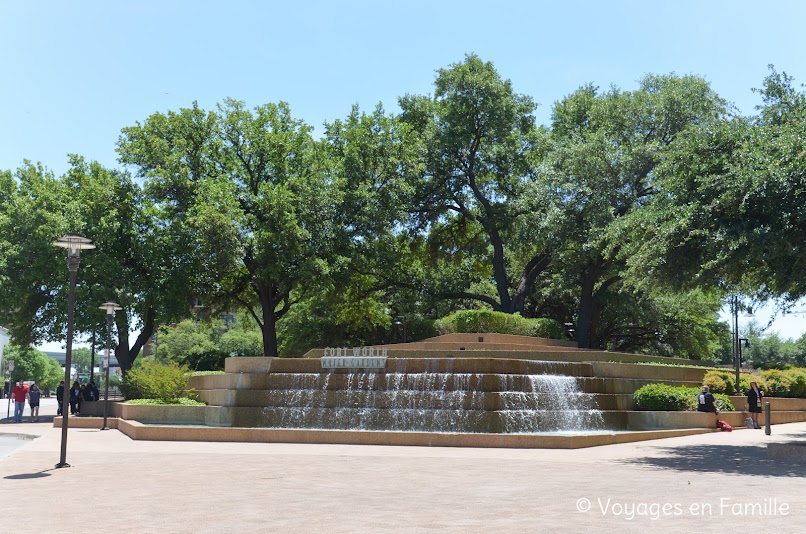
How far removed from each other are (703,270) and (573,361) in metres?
11.4

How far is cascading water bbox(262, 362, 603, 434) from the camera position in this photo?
25.8 m

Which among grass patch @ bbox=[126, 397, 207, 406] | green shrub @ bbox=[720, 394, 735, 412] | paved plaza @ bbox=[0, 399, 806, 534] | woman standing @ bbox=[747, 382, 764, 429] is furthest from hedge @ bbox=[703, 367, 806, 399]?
grass patch @ bbox=[126, 397, 207, 406]

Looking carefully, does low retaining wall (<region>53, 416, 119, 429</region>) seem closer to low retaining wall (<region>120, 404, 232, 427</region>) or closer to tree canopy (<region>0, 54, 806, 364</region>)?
low retaining wall (<region>120, 404, 232, 427</region>)

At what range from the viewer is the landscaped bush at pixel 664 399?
93.3 feet

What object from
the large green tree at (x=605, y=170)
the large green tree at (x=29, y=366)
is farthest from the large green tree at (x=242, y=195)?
the large green tree at (x=29, y=366)

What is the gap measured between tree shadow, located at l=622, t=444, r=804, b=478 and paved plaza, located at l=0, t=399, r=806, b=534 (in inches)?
1.8

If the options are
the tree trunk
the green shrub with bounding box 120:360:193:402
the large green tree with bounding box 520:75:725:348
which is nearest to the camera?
the green shrub with bounding box 120:360:193:402

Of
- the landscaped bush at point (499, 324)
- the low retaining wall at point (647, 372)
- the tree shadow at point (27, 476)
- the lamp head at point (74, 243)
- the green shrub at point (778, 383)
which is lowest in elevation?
the tree shadow at point (27, 476)

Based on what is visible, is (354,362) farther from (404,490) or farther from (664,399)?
(404,490)

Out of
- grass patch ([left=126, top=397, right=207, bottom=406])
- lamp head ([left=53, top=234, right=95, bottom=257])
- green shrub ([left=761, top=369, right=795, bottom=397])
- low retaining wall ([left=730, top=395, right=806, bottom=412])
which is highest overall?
lamp head ([left=53, top=234, right=95, bottom=257])

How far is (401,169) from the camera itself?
45.4 m

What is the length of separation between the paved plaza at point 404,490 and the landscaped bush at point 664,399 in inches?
236

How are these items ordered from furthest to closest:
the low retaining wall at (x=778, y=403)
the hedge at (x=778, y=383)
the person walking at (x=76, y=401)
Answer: the person walking at (x=76, y=401) < the hedge at (x=778, y=383) < the low retaining wall at (x=778, y=403)

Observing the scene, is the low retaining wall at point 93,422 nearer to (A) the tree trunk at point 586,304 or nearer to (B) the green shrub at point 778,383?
(A) the tree trunk at point 586,304
